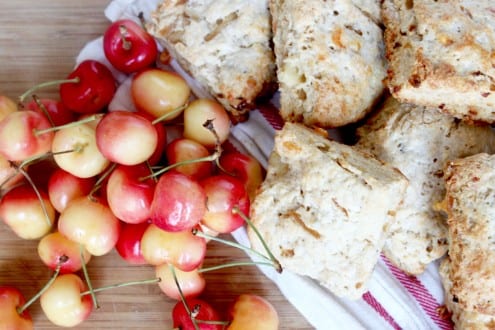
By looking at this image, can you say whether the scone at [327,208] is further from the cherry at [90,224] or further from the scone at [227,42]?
the cherry at [90,224]

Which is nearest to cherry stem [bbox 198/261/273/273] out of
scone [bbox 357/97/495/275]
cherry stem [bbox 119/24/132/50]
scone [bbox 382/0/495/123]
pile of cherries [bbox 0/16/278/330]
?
pile of cherries [bbox 0/16/278/330]

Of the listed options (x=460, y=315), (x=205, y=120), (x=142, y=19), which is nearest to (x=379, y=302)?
(x=460, y=315)

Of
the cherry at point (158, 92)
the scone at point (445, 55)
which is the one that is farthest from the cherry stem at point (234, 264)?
the scone at point (445, 55)

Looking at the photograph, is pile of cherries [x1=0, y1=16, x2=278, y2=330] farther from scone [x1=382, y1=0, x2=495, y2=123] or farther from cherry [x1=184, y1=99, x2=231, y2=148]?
scone [x1=382, y1=0, x2=495, y2=123]

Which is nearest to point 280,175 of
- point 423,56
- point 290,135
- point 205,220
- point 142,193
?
point 290,135

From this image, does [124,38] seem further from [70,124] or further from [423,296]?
[423,296]

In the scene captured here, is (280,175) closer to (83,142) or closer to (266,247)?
(266,247)
